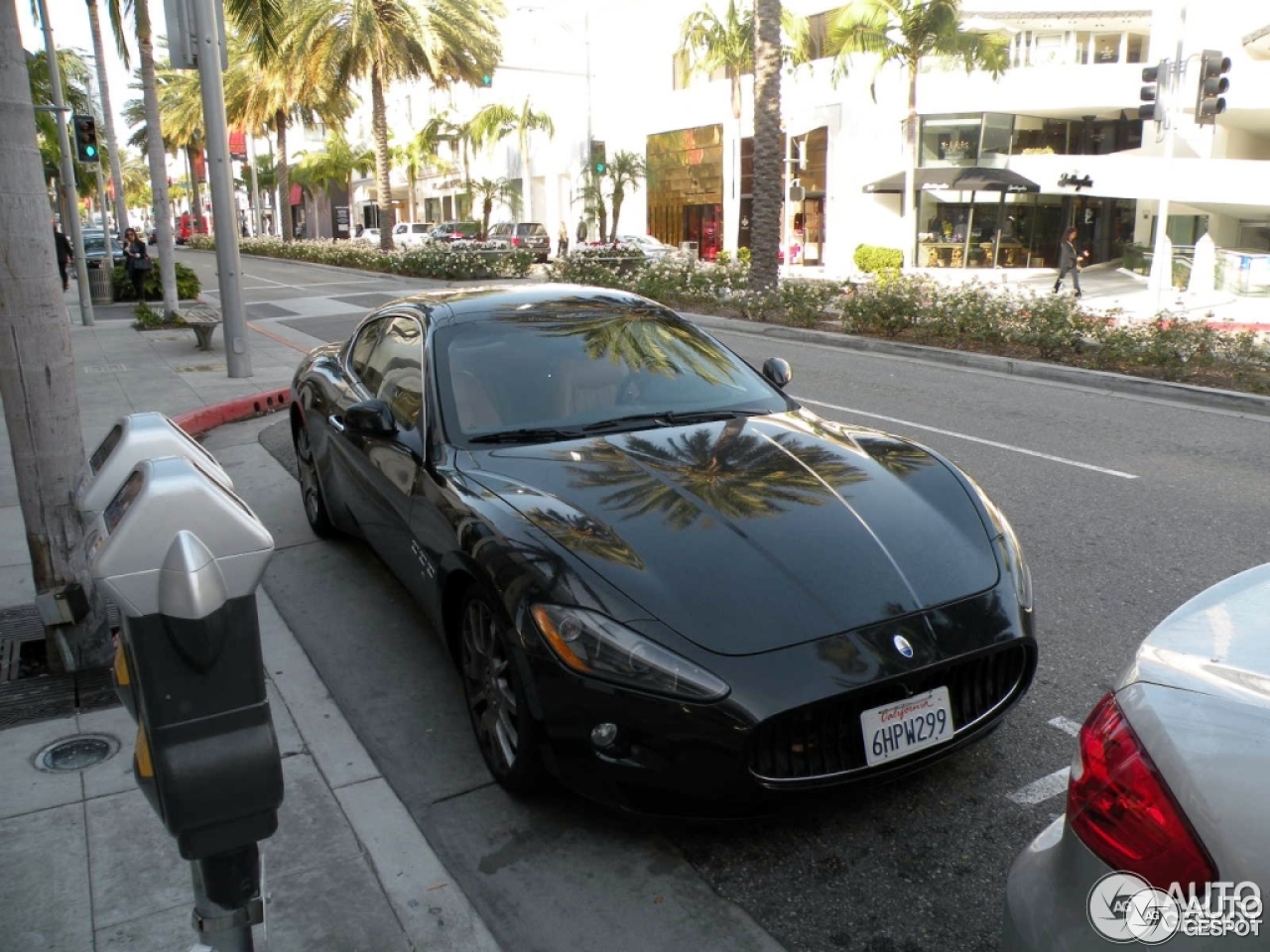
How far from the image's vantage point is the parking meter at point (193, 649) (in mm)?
1727

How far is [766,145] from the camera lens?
18.9 meters

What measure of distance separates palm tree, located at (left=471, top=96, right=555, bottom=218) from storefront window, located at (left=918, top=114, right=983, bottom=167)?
2225 centimetres

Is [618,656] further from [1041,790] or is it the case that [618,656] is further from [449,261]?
[449,261]

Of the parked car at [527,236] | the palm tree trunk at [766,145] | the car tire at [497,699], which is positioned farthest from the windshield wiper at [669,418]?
the parked car at [527,236]

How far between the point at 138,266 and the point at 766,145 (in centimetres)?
1369

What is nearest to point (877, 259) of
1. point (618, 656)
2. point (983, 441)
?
point (983, 441)

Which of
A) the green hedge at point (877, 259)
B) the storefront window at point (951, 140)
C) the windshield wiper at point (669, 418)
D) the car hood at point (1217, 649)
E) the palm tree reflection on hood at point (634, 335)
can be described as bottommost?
the green hedge at point (877, 259)

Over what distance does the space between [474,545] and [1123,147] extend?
3726 centimetres

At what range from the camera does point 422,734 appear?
4062 millimetres

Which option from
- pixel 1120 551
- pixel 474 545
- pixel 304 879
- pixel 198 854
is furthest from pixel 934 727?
pixel 1120 551

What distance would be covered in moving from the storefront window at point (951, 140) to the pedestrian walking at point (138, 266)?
23.5 m

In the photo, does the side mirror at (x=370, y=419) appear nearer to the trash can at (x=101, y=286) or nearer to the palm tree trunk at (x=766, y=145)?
the palm tree trunk at (x=766, y=145)

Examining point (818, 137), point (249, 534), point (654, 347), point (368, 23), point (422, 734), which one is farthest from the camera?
point (818, 137)

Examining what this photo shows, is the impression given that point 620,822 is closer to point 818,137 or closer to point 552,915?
point 552,915
